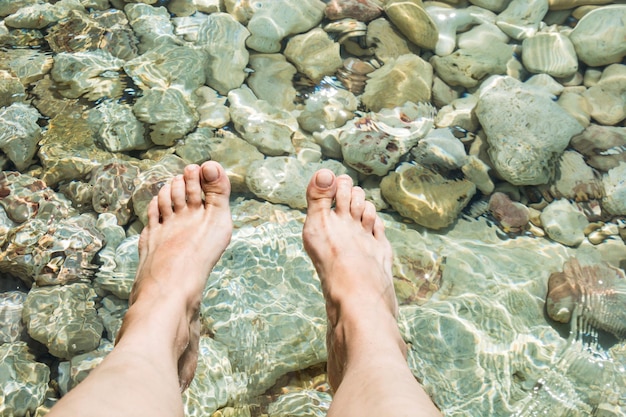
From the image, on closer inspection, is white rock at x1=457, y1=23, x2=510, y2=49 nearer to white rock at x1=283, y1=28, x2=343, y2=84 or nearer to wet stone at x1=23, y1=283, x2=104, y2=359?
white rock at x1=283, y1=28, x2=343, y2=84

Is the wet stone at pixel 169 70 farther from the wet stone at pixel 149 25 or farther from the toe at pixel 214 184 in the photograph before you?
the toe at pixel 214 184

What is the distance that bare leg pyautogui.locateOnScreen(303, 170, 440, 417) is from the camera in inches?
74.1

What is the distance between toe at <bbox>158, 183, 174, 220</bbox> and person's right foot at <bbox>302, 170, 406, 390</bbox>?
77 centimetres

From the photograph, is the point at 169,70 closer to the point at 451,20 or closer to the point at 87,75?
the point at 87,75

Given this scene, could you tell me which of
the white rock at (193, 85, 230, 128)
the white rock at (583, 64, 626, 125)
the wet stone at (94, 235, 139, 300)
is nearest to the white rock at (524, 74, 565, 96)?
the white rock at (583, 64, 626, 125)

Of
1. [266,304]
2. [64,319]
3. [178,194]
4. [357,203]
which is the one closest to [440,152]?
[357,203]

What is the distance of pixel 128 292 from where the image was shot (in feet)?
9.78

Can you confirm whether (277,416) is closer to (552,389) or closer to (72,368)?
(72,368)

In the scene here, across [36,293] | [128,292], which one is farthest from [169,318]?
[36,293]

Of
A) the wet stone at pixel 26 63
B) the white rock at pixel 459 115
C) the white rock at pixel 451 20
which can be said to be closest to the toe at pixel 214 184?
the white rock at pixel 459 115

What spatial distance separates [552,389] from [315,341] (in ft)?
3.87

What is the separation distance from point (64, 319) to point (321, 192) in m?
1.50

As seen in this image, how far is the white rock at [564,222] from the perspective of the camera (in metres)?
3.28

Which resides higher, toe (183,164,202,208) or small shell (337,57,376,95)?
small shell (337,57,376,95)
